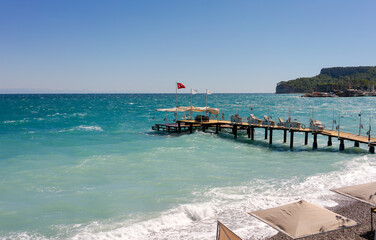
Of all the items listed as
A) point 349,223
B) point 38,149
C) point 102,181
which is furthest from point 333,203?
point 38,149

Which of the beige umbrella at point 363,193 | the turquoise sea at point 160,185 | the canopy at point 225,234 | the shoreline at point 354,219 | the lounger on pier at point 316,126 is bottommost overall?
the turquoise sea at point 160,185

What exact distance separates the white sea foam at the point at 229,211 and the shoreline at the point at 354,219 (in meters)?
0.40

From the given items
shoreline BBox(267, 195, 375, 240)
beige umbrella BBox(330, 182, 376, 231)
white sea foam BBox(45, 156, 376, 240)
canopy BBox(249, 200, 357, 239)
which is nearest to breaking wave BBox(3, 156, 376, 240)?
white sea foam BBox(45, 156, 376, 240)

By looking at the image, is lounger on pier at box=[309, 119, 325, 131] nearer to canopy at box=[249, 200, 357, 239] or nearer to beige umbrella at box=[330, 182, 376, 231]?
beige umbrella at box=[330, 182, 376, 231]

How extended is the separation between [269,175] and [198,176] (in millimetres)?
4210

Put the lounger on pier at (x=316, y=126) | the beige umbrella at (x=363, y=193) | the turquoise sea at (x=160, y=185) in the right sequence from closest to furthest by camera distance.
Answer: the beige umbrella at (x=363, y=193), the turquoise sea at (x=160, y=185), the lounger on pier at (x=316, y=126)

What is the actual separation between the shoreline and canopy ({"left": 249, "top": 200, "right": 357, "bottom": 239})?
1543 millimetres

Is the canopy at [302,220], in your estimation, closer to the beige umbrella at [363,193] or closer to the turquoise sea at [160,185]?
the beige umbrella at [363,193]

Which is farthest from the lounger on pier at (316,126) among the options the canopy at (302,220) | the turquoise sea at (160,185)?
the canopy at (302,220)

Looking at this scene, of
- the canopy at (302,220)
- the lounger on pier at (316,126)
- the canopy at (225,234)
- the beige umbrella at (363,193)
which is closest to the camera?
the canopy at (225,234)

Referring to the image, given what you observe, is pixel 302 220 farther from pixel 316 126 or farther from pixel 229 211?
pixel 316 126

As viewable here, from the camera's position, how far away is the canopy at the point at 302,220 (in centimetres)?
779

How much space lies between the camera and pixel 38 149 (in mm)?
27438

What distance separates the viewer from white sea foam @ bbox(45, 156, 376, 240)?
1066 centimetres
